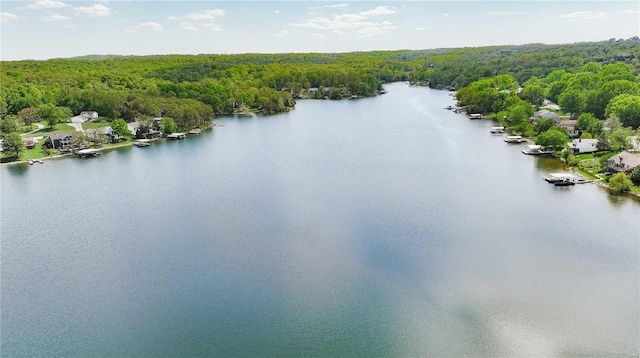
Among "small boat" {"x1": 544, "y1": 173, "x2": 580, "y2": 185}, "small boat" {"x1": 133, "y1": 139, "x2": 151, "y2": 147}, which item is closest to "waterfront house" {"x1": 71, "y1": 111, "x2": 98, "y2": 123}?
"small boat" {"x1": 133, "y1": 139, "x2": 151, "y2": 147}

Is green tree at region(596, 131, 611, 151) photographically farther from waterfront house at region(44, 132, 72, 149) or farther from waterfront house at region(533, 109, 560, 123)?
waterfront house at region(44, 132, 72, 149)

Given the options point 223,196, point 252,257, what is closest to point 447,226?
point 252,257

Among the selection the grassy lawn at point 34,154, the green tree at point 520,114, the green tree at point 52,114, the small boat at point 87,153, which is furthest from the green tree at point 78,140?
the green tree at point 520,114

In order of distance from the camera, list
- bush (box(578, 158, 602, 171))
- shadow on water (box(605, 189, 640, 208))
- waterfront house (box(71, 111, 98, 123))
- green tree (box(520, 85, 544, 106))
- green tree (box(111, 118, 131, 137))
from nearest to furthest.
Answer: shadow on water (box(605, 189, 640, 208))
bush (box(578, 158, 602, 171))
green tree (box(111, 118, 131, 137))
waterfront house (box(71, 111, 98, 123))
green tree (box(520, 85, 544, 106))

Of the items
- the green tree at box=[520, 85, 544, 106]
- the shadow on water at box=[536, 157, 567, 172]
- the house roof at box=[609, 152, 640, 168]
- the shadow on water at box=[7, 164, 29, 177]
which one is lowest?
the shadow on water at box=[536, 157, 567, 172]

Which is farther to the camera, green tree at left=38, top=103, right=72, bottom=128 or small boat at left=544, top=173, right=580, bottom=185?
green tree at left=38, top=103, right=72, bottom=128

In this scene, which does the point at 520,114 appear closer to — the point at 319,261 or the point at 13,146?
the point at 319,261

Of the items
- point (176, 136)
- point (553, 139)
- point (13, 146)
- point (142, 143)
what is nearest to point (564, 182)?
point (553, 139)

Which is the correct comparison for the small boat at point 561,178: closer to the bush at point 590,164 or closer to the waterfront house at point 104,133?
the bush at point 590,164
